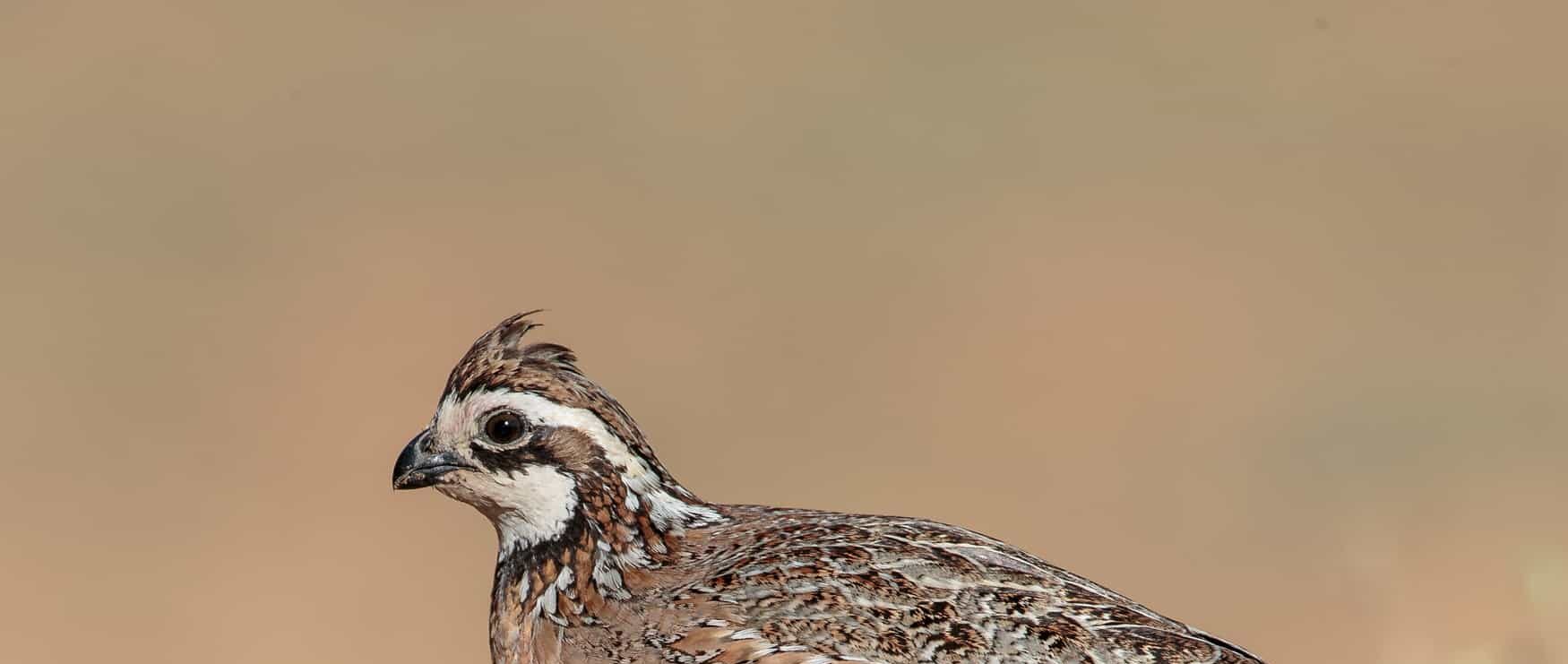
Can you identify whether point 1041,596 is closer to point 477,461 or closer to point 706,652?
point 706,652

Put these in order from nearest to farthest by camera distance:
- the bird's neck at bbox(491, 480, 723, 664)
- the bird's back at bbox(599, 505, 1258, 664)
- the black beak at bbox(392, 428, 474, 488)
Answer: the bird's back at bbox(599, 505, 1258, 664), the bird's neck at bbox(491, 480, 723, 664), the black beak at bbox(392, 428, 474, 488)

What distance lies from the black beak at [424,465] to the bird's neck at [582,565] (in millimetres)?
390

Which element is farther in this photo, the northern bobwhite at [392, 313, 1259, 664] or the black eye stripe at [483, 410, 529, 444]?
the black eye stripe at [483, 410, 529, 444]

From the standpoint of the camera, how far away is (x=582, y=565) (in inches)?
337

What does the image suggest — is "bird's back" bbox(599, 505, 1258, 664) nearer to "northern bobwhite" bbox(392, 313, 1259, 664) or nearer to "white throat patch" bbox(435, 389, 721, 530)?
"northern bobwhite" bbox(392, 313, 1259, 664)

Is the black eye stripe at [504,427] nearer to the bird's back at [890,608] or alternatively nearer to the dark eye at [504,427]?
the dark eye at [504,427]

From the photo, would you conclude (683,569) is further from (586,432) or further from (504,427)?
(504,427)

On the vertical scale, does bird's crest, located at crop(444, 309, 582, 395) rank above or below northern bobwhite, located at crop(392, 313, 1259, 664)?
above

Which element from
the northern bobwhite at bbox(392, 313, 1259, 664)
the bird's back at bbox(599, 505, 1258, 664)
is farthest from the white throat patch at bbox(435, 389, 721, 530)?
the bird's back at bbox(599, 505, 1258, 664)

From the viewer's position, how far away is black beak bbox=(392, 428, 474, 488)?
8656 millimetres

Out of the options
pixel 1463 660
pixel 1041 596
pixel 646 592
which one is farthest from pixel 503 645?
pixel 1463 660

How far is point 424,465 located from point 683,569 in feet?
3.52

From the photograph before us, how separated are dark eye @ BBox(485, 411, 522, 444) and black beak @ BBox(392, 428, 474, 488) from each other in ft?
0.51

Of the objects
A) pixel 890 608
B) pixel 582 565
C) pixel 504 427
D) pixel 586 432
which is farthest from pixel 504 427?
pixel 890 608
